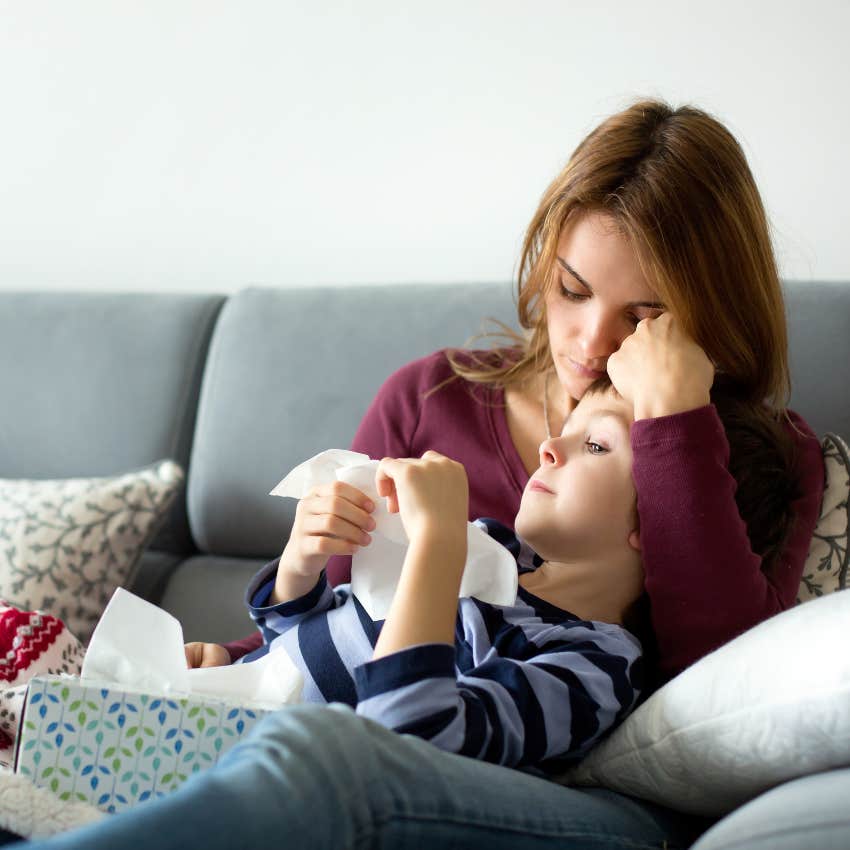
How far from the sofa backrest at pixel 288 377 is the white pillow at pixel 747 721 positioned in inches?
32.8

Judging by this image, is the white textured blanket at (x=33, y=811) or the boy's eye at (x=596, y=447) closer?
the white textured blanket at (x=33, y=811)

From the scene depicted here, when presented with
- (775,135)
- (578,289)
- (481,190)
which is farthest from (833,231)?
(578,289)

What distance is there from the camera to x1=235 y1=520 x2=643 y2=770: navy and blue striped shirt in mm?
950

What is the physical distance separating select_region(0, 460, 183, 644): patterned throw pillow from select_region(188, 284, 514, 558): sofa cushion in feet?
0.34

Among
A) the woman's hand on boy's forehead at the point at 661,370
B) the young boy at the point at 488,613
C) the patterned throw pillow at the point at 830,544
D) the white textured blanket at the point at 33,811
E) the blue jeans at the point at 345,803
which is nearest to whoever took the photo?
the blue jeans at the point at 345,803

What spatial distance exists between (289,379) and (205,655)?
0.61 metres

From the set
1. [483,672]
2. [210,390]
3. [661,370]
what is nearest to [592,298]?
[661,370]

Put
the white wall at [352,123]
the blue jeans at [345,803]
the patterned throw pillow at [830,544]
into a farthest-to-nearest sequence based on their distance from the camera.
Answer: the white wall at [352,123] → the patterned throw pillow at [830,544] → the blue jeans at [345,803]

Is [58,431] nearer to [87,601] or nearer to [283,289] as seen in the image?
[87,601]

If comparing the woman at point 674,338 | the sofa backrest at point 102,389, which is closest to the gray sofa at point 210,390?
the sofa backrest at point 102,389

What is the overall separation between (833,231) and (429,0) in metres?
0.88

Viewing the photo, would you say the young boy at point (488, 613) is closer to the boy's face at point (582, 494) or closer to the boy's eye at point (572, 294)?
the boy's face at point (582, 494)

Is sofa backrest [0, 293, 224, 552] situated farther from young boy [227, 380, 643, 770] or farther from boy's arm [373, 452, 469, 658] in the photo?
boy's arm [373, 452, 469, 658]

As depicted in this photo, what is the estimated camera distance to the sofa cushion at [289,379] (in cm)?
176
